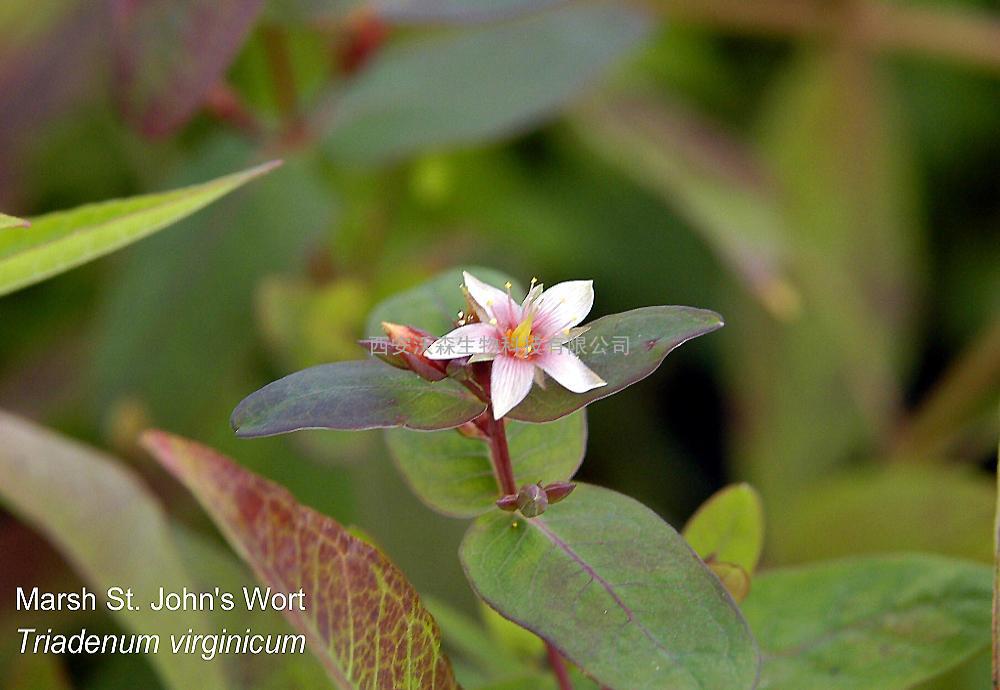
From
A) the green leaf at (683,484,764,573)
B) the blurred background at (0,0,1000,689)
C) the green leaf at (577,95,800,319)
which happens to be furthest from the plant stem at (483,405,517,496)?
the green leaf at (577,95,800,319)

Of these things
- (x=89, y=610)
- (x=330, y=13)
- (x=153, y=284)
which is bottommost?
(x=89, y=610)

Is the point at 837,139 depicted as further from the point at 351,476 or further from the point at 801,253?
the point at 351,476

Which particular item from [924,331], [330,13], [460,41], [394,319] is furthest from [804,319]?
[394,319]

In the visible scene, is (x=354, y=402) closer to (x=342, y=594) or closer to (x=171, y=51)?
(x=342, y=594)

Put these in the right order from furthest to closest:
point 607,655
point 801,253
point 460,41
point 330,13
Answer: point 801,253, point 460,41, point 330,13, point 607,655

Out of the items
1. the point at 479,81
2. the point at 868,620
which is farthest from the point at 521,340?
the point at 479,81

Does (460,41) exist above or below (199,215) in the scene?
above
